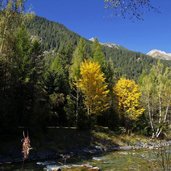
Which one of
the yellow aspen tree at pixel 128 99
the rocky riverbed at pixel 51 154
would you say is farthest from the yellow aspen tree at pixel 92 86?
the rocky riverbed at pixel 51 154

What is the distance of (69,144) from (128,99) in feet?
55.6

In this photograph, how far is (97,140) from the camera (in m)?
48.3

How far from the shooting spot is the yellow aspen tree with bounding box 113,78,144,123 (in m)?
57.3

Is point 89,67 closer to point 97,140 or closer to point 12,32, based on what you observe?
point 97,140

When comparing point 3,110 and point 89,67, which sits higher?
point 89,67

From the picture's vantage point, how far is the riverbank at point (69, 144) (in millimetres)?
35406

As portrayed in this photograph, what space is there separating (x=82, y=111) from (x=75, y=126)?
253 centimetres

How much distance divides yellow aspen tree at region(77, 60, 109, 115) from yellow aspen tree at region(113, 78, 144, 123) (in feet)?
18.8

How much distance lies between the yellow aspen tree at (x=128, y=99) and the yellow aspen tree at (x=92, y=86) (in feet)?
18.8

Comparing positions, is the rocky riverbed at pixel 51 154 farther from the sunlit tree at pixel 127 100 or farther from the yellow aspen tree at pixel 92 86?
the sunlit tree at pixel 127 100

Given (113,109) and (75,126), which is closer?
(75,126)

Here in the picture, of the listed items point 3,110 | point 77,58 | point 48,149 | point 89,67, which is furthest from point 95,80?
point 3,110

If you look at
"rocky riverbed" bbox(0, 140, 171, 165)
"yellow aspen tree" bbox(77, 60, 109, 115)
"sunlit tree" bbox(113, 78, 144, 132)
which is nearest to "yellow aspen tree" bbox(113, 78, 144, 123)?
"sunlit tree" bbox(113, 78, 144, 132)

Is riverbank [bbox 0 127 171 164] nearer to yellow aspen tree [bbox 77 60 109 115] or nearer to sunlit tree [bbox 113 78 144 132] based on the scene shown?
yellow aspen tree [bbox 77 60 109 115]
